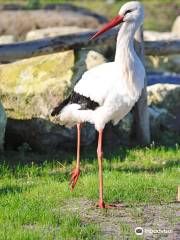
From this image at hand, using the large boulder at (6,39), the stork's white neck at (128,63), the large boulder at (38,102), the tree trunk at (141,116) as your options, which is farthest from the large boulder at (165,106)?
the large boulder at (6,39)

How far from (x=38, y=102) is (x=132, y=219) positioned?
4.05m

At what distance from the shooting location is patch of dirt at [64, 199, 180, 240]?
22.0ft

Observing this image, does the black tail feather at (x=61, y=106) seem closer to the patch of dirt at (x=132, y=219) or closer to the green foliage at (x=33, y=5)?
the patch of dirt at (x=132, y=219)

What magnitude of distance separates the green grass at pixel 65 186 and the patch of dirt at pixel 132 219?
0.44 feet

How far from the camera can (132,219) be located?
7.18 metres

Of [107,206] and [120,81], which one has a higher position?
[120,81]

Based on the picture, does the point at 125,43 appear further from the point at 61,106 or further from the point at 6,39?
the point at 6,39

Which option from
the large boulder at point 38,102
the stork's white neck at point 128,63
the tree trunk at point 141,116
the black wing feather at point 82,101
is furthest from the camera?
the tree trunk at point 141,116

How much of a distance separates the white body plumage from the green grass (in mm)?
790

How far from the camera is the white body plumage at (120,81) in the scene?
8094mm

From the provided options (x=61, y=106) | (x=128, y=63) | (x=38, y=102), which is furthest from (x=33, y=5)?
(x=128, y=63)

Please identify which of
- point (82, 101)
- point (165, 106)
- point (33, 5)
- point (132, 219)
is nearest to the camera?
point (132, 219)

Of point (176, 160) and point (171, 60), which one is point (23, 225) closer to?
point (176, 160)

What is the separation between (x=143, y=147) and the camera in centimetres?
1138
